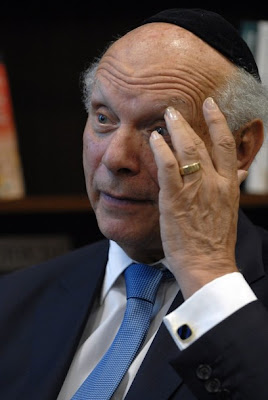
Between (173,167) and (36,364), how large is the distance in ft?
2.03

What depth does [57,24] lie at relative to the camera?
2527mm

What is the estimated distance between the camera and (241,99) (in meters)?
1.57

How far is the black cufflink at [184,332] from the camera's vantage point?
1327mm

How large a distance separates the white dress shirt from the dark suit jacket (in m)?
0.02

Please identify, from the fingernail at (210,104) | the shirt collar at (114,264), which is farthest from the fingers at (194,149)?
the shirt collar at (114,264)

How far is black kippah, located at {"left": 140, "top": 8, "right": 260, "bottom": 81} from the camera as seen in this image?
61.7 inches

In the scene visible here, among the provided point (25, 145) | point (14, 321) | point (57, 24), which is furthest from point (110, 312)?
point (57, 24)

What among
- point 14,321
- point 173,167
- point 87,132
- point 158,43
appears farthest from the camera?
point 14,321

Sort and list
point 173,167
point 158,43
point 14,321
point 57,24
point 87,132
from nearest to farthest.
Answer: point 173,167 < point 158,43 < point 87,132 < point 14,321 < point 57,24

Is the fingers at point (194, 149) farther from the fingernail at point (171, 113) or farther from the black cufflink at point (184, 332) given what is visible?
the black cufflink at point (184, 332)

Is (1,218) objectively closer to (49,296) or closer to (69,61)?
(69,61)

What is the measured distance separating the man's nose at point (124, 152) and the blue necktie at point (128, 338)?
26 centimetres

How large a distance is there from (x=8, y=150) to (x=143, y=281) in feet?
2.90

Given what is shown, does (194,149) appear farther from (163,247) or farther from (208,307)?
(208,307)
